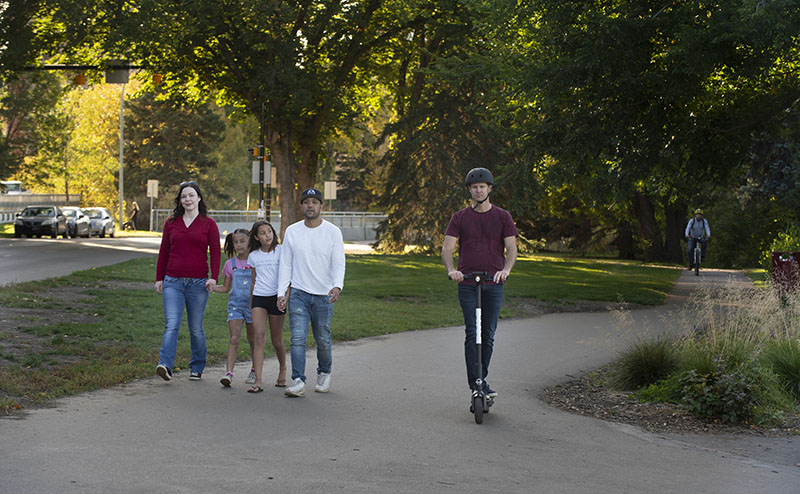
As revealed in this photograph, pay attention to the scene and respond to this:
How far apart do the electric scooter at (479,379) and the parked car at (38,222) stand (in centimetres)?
4396

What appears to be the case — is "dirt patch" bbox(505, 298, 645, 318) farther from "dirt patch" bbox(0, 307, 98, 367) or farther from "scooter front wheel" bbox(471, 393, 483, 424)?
"scooter front wheel" bbox(471, 393, 483, 424)

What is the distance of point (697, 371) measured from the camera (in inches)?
383

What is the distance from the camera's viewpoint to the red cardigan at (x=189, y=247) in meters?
10.3

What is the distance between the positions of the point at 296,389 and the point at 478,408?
1.82 m

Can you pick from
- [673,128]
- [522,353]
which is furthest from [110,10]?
[522,353]

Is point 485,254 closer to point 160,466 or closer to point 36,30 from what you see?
point 160,466

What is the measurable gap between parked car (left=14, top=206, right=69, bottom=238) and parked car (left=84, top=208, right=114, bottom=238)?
3535 millimetres

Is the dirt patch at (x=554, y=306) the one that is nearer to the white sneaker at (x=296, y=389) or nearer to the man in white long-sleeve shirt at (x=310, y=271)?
the man in white long-sleeve shirt at (x=310, y=271)

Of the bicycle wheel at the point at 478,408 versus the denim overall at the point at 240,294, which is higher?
the denim overall at the point at 240,294

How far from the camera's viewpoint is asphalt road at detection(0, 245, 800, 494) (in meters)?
6.41

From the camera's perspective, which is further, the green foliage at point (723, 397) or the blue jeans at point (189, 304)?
the blue jeans at point (189, 304)

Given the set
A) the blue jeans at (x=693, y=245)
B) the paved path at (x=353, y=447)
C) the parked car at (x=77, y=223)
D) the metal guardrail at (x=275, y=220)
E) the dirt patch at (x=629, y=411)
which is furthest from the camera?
the metal guardrail at (x=275, y=220)

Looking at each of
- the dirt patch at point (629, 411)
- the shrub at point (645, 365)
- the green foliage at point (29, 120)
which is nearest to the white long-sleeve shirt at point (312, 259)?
the dirt patch at point (629, 411)

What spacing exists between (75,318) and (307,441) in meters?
8.65
